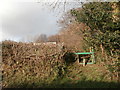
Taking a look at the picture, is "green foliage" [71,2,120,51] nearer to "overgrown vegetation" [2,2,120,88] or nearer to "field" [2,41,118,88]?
"overgrown vegetation" [2,2,120,88]

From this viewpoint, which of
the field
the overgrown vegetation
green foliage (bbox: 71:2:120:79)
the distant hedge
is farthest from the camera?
the distant hedge

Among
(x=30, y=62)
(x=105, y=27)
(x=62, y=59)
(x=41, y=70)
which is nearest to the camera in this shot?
(x=105, y=27)

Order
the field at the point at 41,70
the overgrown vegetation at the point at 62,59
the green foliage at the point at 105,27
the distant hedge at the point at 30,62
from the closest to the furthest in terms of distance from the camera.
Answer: the field at the point at 41,70 → the overgrown vegetation at the point at 62,59 → the green foliage at the point at 105,27 → the distant hedge at the point at 30,62

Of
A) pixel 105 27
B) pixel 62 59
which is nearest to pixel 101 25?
pixel 105 27

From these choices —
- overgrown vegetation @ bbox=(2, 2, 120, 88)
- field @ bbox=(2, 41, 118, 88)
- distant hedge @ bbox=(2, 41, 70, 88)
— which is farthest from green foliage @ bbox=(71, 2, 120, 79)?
distant hedge @ bbox=(2, 41, 70, 88)

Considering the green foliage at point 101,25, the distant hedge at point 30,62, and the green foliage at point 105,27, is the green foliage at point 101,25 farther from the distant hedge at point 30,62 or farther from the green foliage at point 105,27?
the distant hedge at point 30,62

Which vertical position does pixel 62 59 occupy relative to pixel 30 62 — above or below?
above

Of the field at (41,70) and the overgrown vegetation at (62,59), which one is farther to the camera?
the overgrown vegetation at (62,59)

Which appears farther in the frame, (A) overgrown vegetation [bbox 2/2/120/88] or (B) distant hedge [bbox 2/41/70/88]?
(B) distant hedge [bbox 2/41/70/88]

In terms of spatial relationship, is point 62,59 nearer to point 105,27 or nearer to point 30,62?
point 30,62

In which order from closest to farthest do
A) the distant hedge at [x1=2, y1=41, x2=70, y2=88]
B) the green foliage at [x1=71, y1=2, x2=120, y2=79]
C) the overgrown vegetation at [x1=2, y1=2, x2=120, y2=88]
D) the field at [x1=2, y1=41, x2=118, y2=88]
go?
1. the field at [x1=2, y1=41, x2=118, y2=88]
2. the overgrown vegetation at [x1=2, y1=2, x2=120, y2=88]
3. the green foliage at [x1=71, y1=2, x2=120, y2=79]
4. the distant hedge at [x1=2, y1=41, x2=70, y2=88]

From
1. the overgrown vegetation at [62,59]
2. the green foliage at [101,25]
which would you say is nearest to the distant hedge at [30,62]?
the overgrown vegetation at [62,59]

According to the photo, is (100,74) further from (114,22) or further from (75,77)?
(114,22)

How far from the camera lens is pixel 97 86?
473 centimetres
